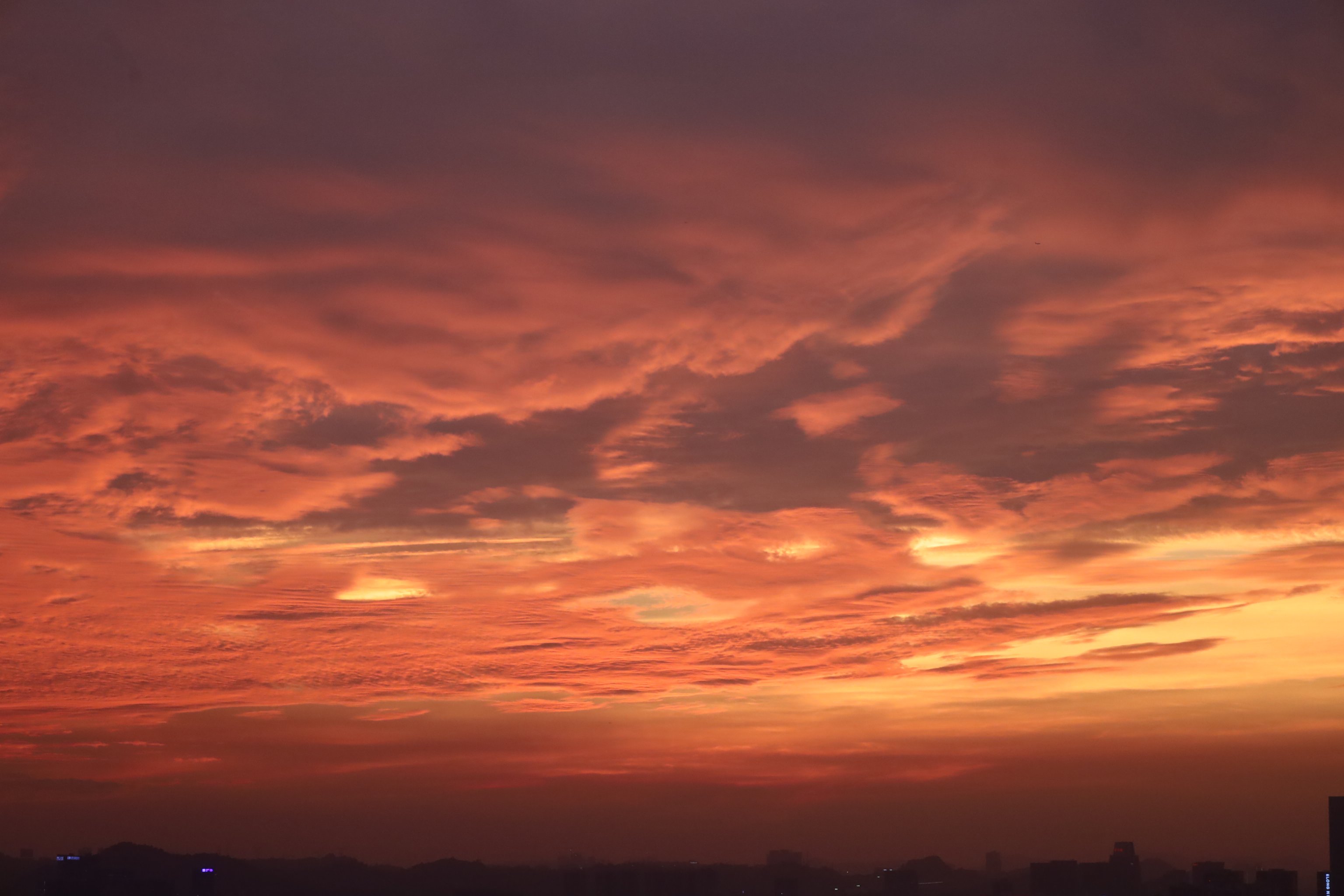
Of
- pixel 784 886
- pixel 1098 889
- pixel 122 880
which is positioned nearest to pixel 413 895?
pixel 122 880

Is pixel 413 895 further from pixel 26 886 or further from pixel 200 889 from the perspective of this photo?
pixel 26 886

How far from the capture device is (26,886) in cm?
14588

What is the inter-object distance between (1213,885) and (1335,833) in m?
30.7

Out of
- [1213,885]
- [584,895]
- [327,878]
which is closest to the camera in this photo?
[327,878]

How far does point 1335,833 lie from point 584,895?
4125 inches

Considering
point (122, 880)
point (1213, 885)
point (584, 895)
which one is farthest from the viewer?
point (1213, 885)

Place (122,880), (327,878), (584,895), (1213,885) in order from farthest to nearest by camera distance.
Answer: (1213,885)
(584,895)
(327,878)
(122,880)

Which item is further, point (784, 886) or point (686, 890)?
point (784, 886)

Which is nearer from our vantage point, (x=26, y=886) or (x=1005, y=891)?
(x=26, y=886)

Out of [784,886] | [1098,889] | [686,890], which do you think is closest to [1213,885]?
[1098,889]

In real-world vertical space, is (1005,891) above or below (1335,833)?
below

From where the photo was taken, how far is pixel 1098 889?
200 metres

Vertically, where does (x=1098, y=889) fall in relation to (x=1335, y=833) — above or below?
below

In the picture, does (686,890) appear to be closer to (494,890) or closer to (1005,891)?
(494,890)
